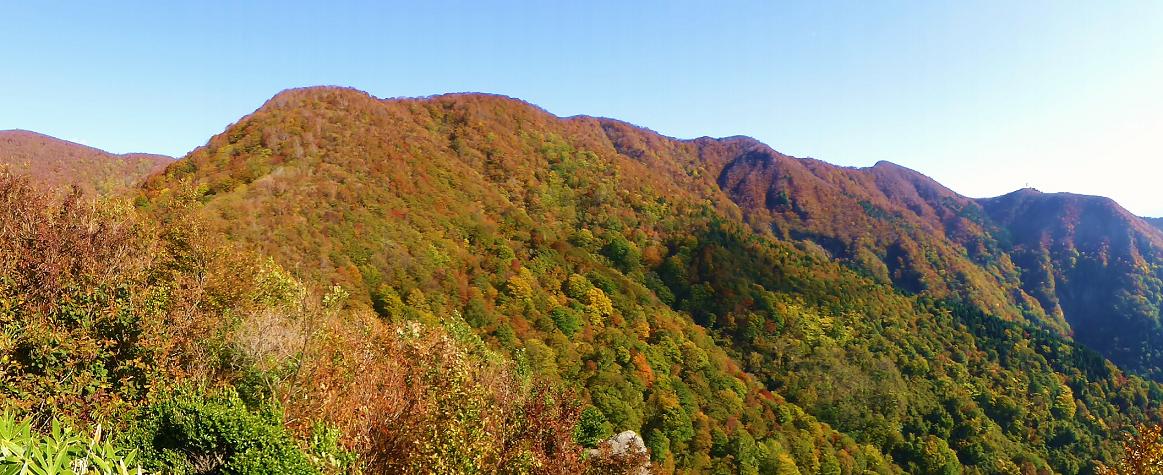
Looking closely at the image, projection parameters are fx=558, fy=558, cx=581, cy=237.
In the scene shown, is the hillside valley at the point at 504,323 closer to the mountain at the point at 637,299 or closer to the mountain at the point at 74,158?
the mountain at the point at 637,299

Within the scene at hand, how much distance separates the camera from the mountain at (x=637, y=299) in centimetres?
5150

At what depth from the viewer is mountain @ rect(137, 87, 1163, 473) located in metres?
51.5

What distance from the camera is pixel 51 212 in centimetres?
1797

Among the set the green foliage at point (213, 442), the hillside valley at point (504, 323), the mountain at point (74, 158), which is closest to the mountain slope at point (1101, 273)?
the hillside valley at point (504, 323)

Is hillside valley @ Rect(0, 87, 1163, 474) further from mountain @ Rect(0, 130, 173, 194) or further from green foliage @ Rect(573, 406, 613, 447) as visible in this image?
mountain @ Rect(0, 130, 173, 194)

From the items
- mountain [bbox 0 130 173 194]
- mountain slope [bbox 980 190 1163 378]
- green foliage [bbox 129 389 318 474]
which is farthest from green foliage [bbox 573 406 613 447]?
mountain slope [bbox 980 190 1163 378]

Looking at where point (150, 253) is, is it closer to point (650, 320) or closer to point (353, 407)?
point (353, 407)

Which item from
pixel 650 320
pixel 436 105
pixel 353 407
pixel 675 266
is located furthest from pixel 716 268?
pixel 353 407

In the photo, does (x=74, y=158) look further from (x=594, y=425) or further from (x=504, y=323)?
(x=594, y=425)

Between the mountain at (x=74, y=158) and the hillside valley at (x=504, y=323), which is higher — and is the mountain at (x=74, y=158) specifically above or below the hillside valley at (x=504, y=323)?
above

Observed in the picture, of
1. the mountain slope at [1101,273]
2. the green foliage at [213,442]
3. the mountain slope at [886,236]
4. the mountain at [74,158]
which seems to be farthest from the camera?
the mountain slope at [886,236]

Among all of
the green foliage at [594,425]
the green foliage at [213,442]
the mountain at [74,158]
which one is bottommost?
the green foliage at [594,425]

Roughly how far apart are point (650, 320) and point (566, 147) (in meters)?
59.7

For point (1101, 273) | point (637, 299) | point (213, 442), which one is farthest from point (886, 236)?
point (213, 442)
